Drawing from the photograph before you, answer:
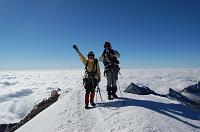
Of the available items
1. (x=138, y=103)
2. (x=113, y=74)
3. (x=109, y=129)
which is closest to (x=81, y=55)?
(x=113, y=74)

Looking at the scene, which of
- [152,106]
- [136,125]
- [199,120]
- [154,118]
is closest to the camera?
[136,125]

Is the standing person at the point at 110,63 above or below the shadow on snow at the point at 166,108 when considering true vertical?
above

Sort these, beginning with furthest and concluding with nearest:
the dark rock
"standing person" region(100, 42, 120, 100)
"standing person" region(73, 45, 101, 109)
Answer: the dark rock < "standing person" region(100, 42, 120, 100) < "standing person" region(73, 45, 101, 109)

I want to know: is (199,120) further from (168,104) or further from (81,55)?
(81,55)

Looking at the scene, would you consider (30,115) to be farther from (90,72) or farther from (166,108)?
(166,108)

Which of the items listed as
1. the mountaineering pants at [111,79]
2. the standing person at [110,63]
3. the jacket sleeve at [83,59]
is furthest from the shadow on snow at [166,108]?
the jacket sleeve at [83,59]

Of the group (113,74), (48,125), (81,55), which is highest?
(81,55)

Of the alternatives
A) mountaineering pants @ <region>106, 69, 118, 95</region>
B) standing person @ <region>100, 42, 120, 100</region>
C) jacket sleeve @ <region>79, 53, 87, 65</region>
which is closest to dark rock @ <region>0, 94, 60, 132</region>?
mountaineering pants @ <region>106, 69, 118, 95</region>

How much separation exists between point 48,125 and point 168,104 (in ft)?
20.7

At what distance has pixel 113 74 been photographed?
1534 cm

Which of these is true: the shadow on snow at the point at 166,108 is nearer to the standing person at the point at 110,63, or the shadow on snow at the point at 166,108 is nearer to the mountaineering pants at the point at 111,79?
the mountaineering pants at the point at 111,79

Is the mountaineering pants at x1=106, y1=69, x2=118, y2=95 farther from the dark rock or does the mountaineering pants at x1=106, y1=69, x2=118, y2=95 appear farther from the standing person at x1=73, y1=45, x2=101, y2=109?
the dark rock

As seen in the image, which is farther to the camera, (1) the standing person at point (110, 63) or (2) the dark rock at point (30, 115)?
(2) the dark rock at point (30, 115)

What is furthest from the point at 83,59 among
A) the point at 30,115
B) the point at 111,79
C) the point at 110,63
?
the point at 30,115
